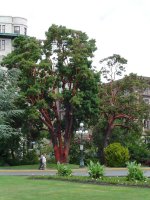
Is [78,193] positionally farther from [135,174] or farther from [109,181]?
[135,174]

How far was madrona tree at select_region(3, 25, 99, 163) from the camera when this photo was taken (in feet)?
146

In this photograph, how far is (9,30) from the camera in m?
67.9

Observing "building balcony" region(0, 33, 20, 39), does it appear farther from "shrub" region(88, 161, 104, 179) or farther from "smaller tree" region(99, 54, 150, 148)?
"shrub" region(88, 161, 104, 179)

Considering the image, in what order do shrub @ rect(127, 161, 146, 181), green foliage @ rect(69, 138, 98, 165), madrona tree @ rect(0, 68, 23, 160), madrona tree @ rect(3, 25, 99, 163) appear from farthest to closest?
green foliage @ rect(69, 138, 98, 165) → madrona tree @ rect(3, 25, 99, 163) → madrona tree @ rect(0, 68, 23, 160) → shrub @ rect(127, 161, 146, 181)

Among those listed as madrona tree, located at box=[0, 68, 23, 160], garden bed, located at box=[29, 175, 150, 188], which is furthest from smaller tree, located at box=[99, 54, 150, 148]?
garden bed, located at box=[29, 175, 150, 188]

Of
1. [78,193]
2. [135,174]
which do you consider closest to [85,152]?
[135,174]

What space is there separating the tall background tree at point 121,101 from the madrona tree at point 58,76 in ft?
14.9

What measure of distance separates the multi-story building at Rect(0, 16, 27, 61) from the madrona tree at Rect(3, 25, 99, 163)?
19.8 m

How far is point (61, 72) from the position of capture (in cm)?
4588

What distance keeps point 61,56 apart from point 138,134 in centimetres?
1450

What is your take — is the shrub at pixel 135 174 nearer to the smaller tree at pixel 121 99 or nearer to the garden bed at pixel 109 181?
the garden bed at pixel 109 181

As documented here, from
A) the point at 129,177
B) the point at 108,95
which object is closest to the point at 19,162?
the point at 108,95

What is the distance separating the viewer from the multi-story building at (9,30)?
2613 inches

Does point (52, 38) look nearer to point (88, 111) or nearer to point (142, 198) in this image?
point (88, 111)
